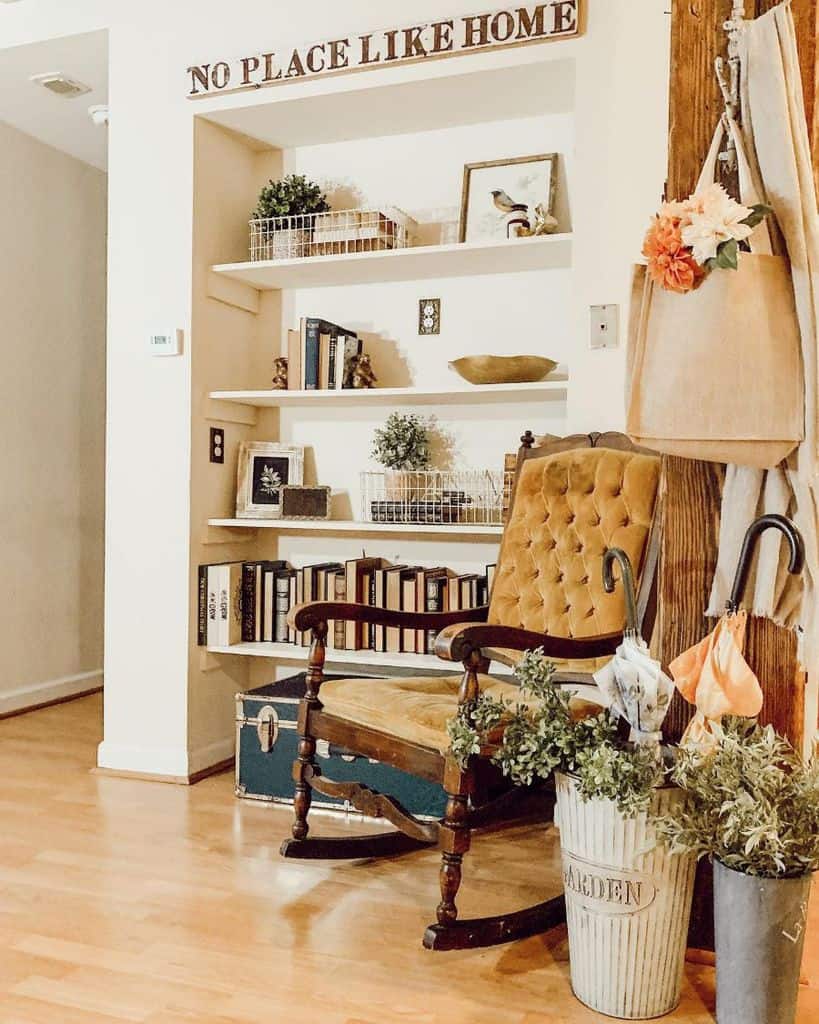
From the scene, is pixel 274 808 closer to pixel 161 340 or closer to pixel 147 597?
pixel 147 597

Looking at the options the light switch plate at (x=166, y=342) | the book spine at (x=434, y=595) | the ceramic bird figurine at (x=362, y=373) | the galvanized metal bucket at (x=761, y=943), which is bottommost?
the galvanized metal bucket at (x=761, y=943)

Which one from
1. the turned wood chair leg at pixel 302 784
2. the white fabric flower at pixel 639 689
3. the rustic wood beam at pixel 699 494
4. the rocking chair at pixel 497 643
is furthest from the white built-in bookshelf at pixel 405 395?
the white fabric flower at pixel 639 689

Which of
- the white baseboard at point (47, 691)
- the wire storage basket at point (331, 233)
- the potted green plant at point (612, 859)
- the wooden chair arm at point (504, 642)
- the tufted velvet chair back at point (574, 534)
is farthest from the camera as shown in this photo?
the white baseboard at point (47, 691)

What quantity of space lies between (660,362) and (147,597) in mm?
2259

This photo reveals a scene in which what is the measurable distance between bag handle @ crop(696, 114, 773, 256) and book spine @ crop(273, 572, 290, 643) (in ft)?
6.77

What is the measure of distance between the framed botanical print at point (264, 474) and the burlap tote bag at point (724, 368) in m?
2.03

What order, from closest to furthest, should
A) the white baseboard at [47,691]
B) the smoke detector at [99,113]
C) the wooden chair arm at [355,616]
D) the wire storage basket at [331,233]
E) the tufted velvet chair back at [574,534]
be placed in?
the wooden chair arm at [355,616] → the tufted velvet chair back at [574,534] → the wire storage basket at [331,233] → the smoke detector at [99,113] → the white baseboard at [47,691]

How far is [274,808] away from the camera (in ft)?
9.73

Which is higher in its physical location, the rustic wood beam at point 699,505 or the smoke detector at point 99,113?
the smoke detector at point 99,113

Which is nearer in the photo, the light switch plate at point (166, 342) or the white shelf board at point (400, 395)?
the white shelf board at point (400, 395)

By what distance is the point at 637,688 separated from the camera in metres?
1.76

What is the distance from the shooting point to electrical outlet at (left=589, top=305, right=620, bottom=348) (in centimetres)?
282

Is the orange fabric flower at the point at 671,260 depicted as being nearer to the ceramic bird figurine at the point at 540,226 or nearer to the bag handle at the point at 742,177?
the bag handle at the point at 742,177

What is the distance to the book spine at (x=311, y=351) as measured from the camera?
329 cm
